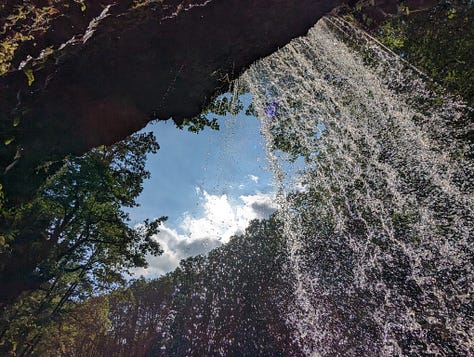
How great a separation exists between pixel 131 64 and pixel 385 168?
10.6 m

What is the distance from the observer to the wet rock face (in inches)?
158

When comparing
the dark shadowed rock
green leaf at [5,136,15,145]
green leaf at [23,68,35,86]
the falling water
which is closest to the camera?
green leaf at [23,68,35,86]

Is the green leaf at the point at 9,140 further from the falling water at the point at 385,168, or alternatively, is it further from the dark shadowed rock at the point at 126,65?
the falling water at the point at 385,168

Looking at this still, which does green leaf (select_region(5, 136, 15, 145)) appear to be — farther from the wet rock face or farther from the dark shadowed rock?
the wet rock face

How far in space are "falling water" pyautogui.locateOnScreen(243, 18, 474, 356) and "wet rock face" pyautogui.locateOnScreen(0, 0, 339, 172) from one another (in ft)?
10.3

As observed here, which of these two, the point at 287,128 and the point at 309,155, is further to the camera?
the point at 309,155

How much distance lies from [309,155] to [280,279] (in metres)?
26.1

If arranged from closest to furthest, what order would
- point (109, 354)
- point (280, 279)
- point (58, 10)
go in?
1. point (58, 10)
2. point (280, 279)
3. point (109, 354)

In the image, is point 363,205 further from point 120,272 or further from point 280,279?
point 280,279

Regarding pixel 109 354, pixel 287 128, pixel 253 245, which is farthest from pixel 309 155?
pixel 109 354

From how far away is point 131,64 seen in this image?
4.55m

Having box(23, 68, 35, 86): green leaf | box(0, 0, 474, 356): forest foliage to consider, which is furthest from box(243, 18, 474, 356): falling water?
box(23, 68, 35, 86): green leaf

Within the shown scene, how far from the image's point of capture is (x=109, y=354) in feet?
132

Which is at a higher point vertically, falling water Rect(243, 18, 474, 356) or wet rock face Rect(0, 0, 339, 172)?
wet rock face Rect(0, 0, 339, 172)
